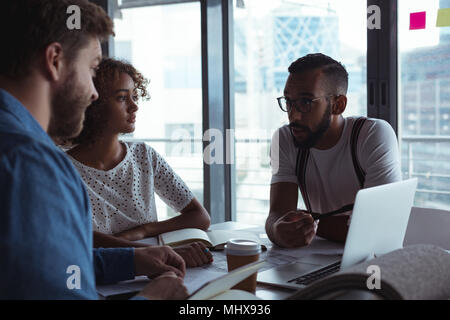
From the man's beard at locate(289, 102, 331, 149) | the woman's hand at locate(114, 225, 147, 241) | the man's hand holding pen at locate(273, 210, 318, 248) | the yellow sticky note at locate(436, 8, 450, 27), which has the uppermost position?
the yellow sticky note at locate(436, 8, 450, 27)

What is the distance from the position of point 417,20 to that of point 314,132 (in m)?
1.08

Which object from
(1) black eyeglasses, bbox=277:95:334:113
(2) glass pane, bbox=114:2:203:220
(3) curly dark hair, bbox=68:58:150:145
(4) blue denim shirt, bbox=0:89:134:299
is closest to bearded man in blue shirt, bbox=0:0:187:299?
(4) blue denim shirt, bbox=0:89:134:299

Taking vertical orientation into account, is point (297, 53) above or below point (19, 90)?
above

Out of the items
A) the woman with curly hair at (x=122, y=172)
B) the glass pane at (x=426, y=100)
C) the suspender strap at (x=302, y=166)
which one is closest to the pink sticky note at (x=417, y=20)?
the glass pane at (x=426, y=100)

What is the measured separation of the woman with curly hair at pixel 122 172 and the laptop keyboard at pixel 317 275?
70cm

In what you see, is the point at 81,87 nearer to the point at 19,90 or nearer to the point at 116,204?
the point at 19,90

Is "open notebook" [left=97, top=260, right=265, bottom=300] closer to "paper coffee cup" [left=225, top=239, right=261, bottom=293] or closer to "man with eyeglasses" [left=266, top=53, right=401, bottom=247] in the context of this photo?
"paper coffee cup" [left=225, top=239, right=261, bottom=293]

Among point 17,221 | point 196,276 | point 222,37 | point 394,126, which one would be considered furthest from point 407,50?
point 17,221

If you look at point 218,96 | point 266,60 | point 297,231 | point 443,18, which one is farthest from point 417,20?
point 266,60

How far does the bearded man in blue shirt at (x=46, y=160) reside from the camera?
656 mm

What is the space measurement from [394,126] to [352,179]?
2.90ft

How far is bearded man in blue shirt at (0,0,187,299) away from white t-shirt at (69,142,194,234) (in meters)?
0.61

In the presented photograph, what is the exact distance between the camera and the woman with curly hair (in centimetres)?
172
